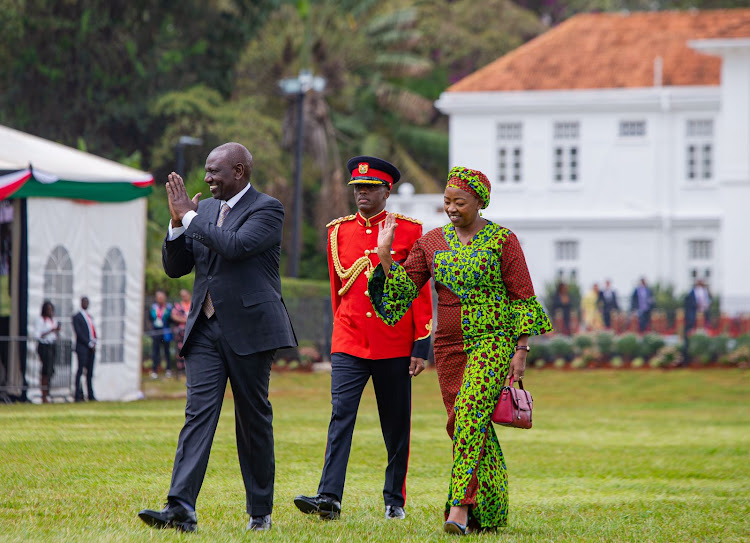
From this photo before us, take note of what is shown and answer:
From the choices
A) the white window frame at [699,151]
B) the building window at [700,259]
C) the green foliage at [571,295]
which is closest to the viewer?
the green foliage at [571,295]

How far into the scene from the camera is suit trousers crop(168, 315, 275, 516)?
7133mm

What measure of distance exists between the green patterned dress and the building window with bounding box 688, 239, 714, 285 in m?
32.2

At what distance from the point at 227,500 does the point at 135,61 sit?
34.7 metres

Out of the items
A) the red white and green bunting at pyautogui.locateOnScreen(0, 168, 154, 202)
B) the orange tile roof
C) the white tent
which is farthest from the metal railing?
the orange tile roof

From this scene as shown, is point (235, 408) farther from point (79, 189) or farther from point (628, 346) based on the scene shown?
point (628, 346)

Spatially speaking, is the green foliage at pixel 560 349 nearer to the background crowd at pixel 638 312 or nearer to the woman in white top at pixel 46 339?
the background crowd at pixel 638 312

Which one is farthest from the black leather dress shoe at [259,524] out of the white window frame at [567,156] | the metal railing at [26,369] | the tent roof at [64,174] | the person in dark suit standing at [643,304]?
the white window frame at [567,156]

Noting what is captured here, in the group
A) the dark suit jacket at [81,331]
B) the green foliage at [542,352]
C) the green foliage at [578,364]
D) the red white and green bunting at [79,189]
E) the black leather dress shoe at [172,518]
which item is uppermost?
the red white and green bunting at [79,189]

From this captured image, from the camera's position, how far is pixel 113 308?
19.9 meters

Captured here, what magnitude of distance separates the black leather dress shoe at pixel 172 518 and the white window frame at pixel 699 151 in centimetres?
3378

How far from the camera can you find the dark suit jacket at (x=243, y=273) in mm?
7270

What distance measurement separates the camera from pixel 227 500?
8.87 meters

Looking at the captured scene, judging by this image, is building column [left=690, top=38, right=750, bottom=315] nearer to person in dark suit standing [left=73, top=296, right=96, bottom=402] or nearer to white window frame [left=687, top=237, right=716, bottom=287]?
white window frame [left=687, top=237, right=716, bottom=287]

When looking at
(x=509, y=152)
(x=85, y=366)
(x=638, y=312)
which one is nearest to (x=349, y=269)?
(x=85, y=366)
